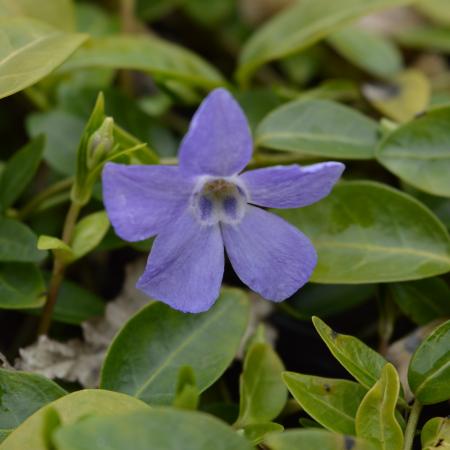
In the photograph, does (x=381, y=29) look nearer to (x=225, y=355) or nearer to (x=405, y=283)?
(x=405, y=283)

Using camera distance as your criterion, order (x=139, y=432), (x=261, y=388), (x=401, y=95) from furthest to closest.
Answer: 1. (x=401, y=95)
2. (x=261, y=388)
3. (x=139, y=432)

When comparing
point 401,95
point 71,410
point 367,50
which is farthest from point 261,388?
point 367,50

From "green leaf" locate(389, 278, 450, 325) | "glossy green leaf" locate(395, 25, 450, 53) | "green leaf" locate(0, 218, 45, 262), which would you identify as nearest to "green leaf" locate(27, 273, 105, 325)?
"green leaf" locate(0, 218, 45, 262)

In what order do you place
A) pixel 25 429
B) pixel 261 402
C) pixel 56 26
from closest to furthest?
1. pixel 25 429
2. pixel 261 402
3. pixel 56 26

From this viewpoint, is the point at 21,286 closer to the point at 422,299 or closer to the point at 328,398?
the point at 328,398

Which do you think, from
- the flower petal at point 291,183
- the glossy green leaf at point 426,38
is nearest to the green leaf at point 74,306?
the flower petal at point 291,183

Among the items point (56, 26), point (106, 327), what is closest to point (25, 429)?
point (106, 327)

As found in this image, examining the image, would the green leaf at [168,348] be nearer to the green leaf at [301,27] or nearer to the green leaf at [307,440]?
the green leaf at [307,440]
